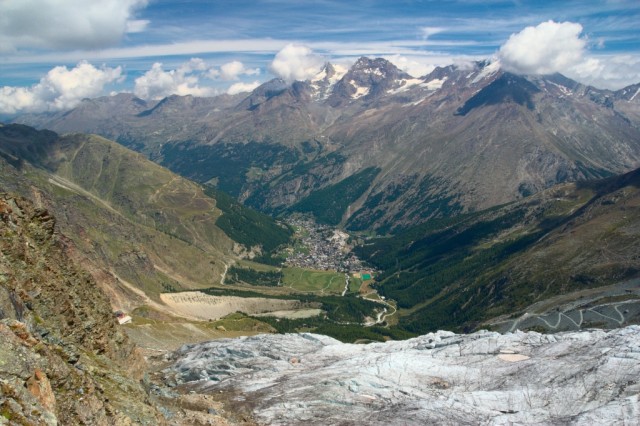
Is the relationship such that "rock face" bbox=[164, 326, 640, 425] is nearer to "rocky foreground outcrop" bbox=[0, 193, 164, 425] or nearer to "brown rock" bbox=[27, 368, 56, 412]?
"rocky foreground outcrop" bbox=[0, 193, 164, 425]

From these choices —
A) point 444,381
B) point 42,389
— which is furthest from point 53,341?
point 444,381

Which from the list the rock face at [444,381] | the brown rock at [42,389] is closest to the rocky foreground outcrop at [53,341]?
the brown rock at [42,389]

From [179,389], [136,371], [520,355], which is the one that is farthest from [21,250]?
[520,355]

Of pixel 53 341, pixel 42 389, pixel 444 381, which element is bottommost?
pixel 444 381

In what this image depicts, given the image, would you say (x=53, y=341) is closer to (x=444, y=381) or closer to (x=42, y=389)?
(x=42, y=389)

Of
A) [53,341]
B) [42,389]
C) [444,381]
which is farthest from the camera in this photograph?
[444,381]

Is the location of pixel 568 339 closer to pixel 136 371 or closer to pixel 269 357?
pixel 269 357

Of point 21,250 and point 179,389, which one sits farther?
point 179,389

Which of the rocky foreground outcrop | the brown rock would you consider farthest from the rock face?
the brown rock
